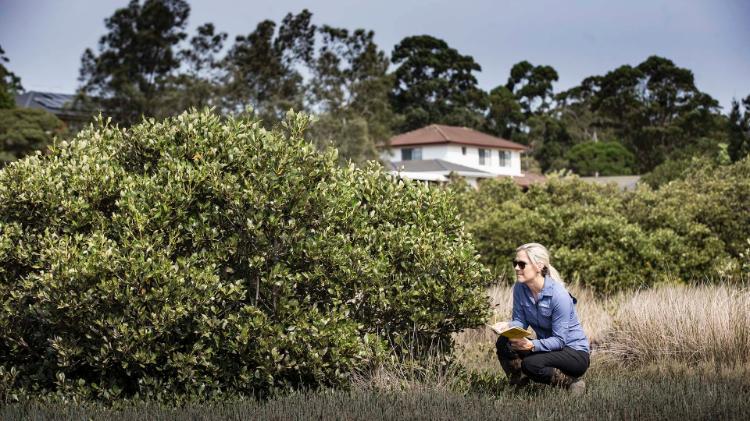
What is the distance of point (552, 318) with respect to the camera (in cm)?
611

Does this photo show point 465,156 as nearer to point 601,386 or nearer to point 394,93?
point 394,93

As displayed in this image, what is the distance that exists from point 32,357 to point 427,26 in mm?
74464

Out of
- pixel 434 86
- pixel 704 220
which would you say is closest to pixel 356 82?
pixel 434 86

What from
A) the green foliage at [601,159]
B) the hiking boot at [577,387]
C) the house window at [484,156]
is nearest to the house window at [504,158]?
the house window at [484,156]

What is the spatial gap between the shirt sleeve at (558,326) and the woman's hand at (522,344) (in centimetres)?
7

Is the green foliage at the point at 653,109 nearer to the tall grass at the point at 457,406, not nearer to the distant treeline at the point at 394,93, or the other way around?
the distant treeline at the point at 394,93

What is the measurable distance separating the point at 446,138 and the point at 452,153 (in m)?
1.45

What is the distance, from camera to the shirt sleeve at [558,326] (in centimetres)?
603

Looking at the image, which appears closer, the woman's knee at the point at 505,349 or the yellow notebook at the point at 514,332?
the yellow notebook at the point at 514,332

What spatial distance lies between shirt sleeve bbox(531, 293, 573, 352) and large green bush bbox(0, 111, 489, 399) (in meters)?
0.65

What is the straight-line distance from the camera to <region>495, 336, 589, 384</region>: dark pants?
592 cm

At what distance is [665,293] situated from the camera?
9094 millimetres

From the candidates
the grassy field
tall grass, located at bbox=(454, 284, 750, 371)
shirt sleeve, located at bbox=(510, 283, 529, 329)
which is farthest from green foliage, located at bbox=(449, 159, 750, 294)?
shirt sleeve, located at bbox=(510, 283, 529, 329)

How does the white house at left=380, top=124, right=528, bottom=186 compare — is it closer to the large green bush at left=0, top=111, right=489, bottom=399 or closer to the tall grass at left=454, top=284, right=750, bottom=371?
the tall grass at left=454, top=284, right=750, bottom=371
